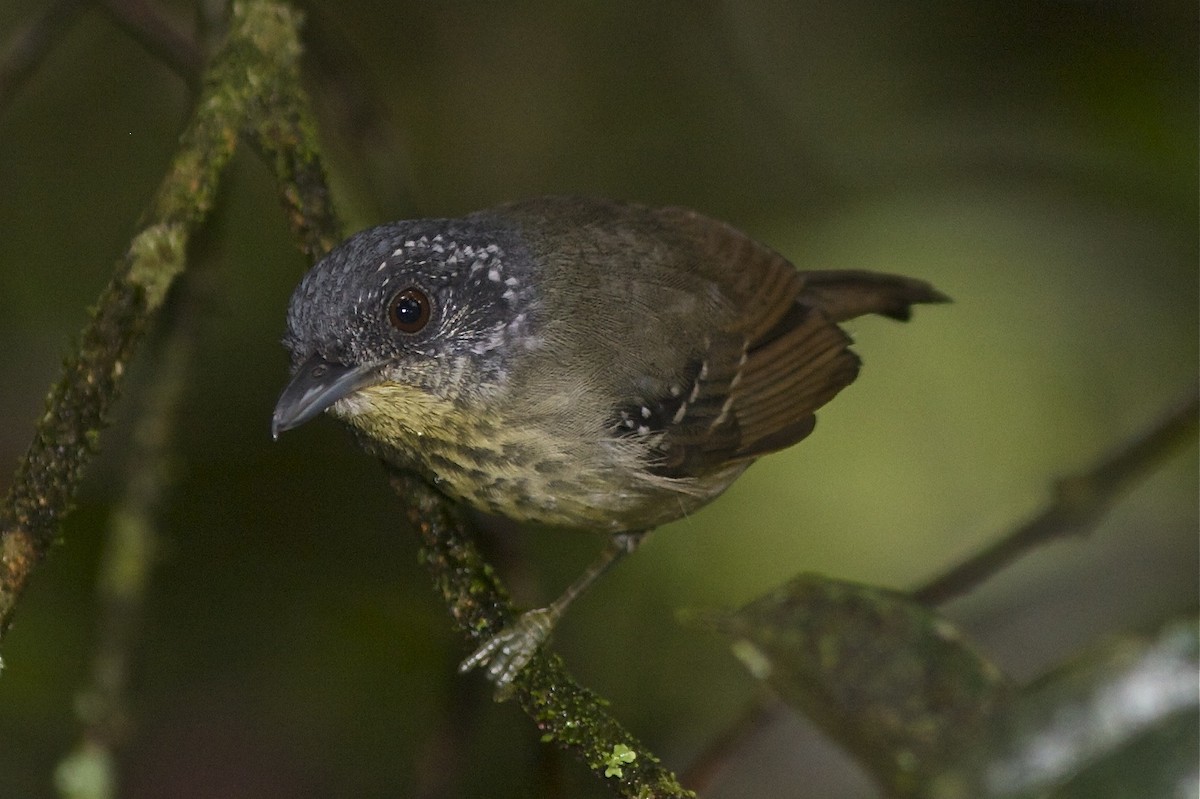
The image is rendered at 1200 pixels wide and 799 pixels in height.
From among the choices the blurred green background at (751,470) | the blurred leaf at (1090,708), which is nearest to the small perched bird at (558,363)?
the blurred green background at (751,470)

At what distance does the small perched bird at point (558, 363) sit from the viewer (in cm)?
264

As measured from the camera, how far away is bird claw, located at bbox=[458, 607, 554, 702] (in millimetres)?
2553

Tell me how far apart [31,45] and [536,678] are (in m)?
1.98

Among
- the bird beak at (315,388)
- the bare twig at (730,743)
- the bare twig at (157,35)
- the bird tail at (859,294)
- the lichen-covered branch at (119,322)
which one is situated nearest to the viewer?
the lichen-covered branch at (119,322)

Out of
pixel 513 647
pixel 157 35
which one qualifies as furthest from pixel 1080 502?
pixel 157 35

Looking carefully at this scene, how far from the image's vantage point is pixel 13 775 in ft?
11.0

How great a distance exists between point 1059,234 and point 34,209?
3.67 metres

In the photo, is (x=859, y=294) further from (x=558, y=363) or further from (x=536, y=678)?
→ (x=536, y=678)

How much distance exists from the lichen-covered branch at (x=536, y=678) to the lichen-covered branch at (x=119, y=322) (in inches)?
27.8

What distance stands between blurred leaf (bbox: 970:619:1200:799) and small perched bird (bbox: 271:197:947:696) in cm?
94

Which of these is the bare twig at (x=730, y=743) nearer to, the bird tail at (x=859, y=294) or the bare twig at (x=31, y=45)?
the bird tail at (x=859, y=294)

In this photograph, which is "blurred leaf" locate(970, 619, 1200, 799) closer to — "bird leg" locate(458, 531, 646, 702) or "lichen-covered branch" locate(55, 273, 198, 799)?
"bird leg" locate(458, 531, 646, 702)

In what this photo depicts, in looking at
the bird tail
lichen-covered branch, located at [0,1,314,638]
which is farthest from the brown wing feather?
lichen-covered branch, located at [0,1,314,638]

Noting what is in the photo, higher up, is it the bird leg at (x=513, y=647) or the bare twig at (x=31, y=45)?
the bare twig at (x=31, y=45)
